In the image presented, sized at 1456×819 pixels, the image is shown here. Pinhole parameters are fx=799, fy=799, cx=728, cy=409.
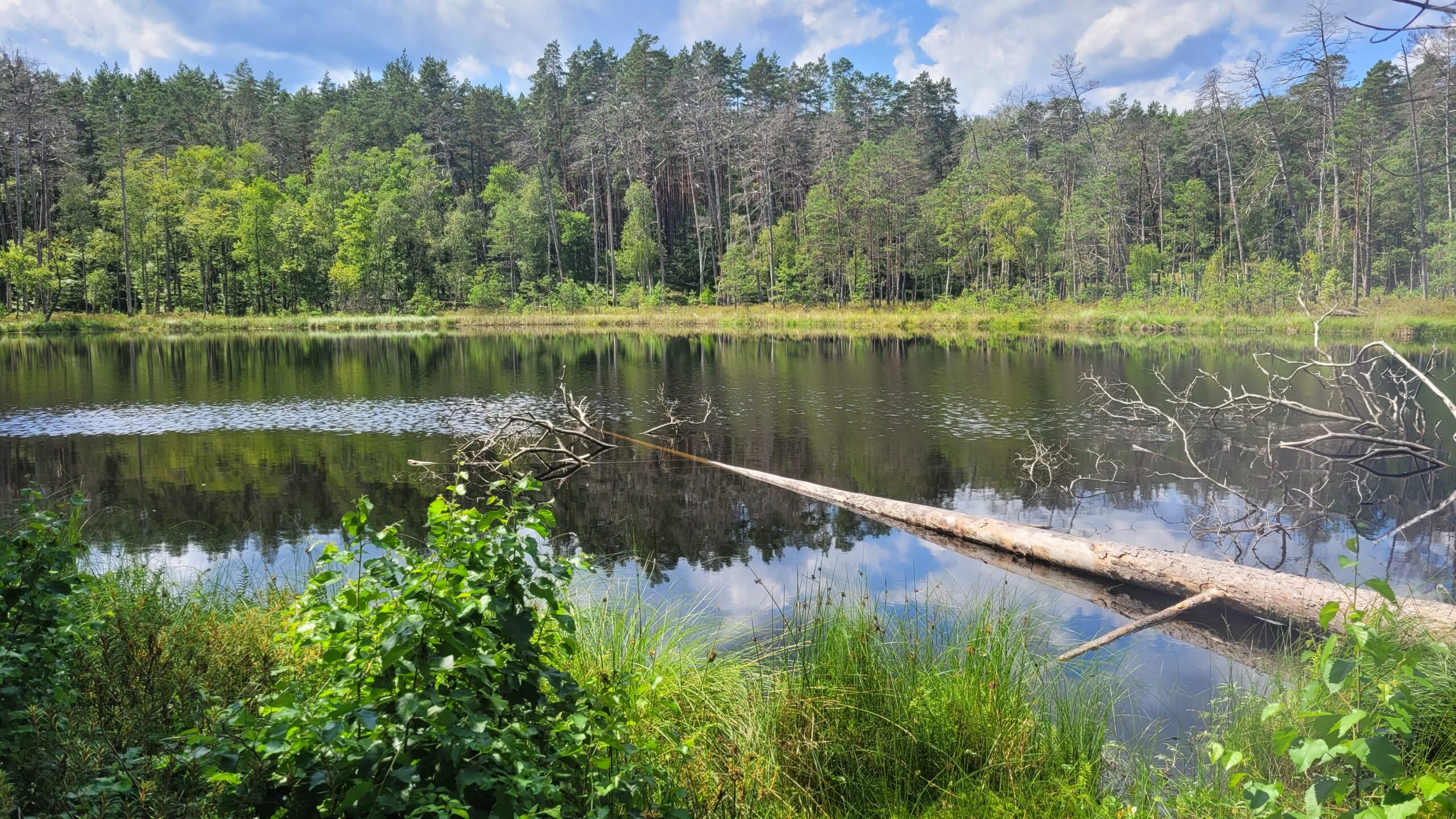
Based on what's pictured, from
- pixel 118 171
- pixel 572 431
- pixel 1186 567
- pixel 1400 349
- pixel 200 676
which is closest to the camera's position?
pixel 200 676

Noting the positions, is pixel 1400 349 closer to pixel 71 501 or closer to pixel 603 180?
pixel 71 501

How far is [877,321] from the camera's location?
48.1m

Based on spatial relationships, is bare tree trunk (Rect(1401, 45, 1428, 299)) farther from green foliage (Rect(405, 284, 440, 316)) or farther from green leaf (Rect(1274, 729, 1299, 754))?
green foliage (Rect(405, 284, 440, 316))

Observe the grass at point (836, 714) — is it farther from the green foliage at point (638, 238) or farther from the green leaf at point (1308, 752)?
the green foliage at point (638, 238)

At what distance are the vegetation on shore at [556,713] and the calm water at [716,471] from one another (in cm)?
149

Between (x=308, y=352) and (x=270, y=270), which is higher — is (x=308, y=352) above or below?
below

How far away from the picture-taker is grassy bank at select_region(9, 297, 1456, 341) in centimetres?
3719

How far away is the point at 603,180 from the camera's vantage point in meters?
70.1

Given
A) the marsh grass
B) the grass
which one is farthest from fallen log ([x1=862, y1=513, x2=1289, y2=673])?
the marsh grass

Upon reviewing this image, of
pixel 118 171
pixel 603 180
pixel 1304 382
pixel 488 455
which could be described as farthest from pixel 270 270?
pixel 1304 382

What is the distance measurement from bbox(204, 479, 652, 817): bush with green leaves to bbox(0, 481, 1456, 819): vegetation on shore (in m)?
0.01

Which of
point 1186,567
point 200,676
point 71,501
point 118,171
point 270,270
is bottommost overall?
point 1186,567

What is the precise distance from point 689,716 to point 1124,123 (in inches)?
2637

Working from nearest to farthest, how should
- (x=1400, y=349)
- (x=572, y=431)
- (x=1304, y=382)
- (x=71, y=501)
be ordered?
(x=71, y=501) < (x=572, y=431) < (x=1304, y=382) < (x=1400, y=349)
